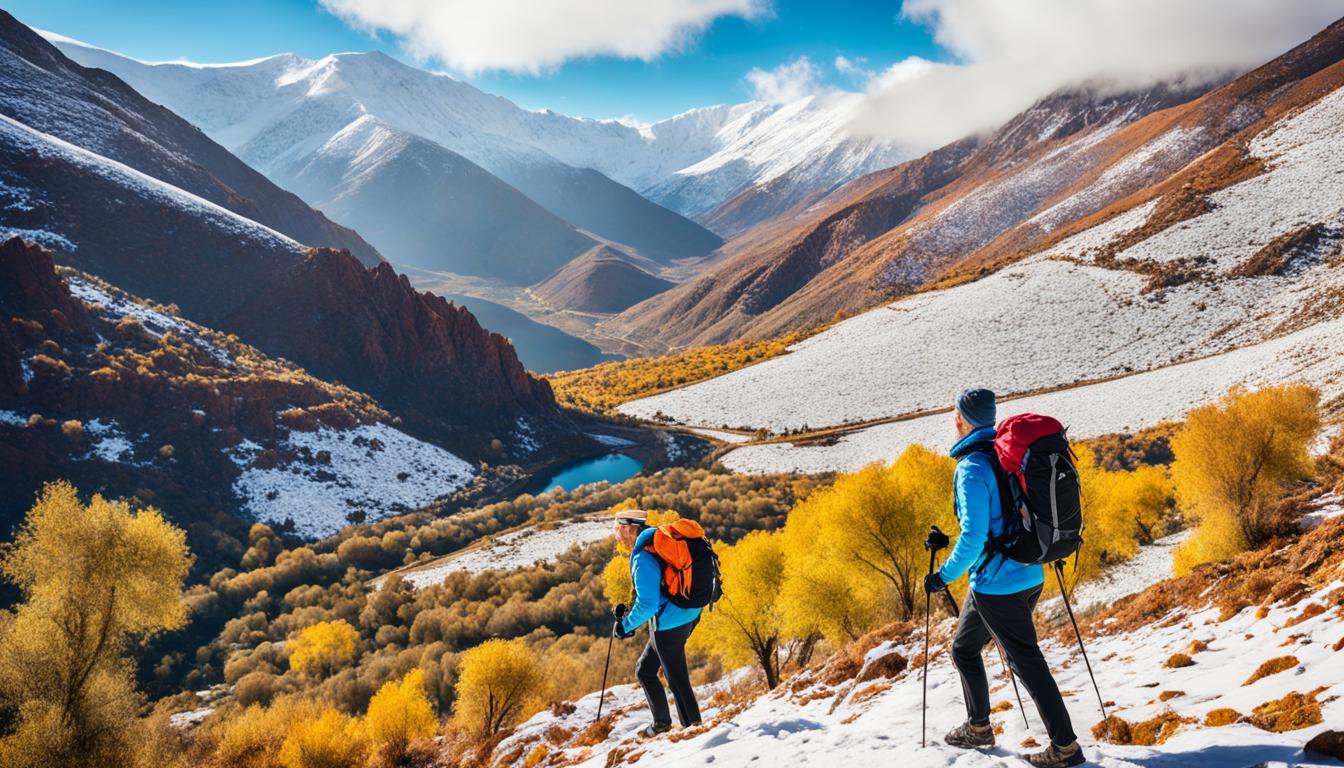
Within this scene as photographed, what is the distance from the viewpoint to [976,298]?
8488 centimetres

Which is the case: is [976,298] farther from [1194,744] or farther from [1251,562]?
[1194,744]

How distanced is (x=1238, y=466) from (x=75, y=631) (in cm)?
3567

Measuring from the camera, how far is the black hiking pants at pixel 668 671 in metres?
8.58

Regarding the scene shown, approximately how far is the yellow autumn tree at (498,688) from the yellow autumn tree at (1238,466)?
2251cm

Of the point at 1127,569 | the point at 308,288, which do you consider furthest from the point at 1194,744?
the point at 308,288

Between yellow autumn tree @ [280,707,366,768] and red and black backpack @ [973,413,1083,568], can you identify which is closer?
red and black backpack @ [973,413,1083,568]

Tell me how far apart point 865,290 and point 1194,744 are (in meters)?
135

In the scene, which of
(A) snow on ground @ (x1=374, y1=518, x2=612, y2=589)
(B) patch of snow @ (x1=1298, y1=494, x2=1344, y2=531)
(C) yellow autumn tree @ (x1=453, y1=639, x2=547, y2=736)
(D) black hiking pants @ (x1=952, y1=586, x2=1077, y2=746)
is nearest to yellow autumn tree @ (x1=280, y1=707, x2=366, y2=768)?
(C) yellow autumn tree @ (x1=453, y1=639, x2=547, y2=736)

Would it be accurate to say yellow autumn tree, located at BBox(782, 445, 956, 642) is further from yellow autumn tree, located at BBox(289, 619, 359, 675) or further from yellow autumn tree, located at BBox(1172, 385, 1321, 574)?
yellow autumn tree, located at BBox(289, 619, 359, 675)

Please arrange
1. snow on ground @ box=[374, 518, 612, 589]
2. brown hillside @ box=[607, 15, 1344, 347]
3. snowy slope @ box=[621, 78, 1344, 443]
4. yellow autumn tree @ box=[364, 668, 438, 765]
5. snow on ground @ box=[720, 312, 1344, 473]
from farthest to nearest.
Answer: brown hillside @ box=[607, 15, 1344, 347]
snowy slope @ box=[621, 78, 1344, 443]
snow on ground @ box=[720, 312, 1344, 473]
snow on ground @ box=[374, 518, 612, 589]
yellow autumn tree @ box=[364, 668, 438, 765]

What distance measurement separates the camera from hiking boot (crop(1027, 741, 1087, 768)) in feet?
18.0

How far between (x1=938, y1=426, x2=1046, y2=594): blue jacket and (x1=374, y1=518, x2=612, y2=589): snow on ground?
40365 millimetres

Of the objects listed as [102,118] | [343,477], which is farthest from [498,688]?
[102,118]

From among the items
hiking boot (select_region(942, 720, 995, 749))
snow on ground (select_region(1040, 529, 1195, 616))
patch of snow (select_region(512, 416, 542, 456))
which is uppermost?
patch of snow (select_region(512, 416, 542, 456))
